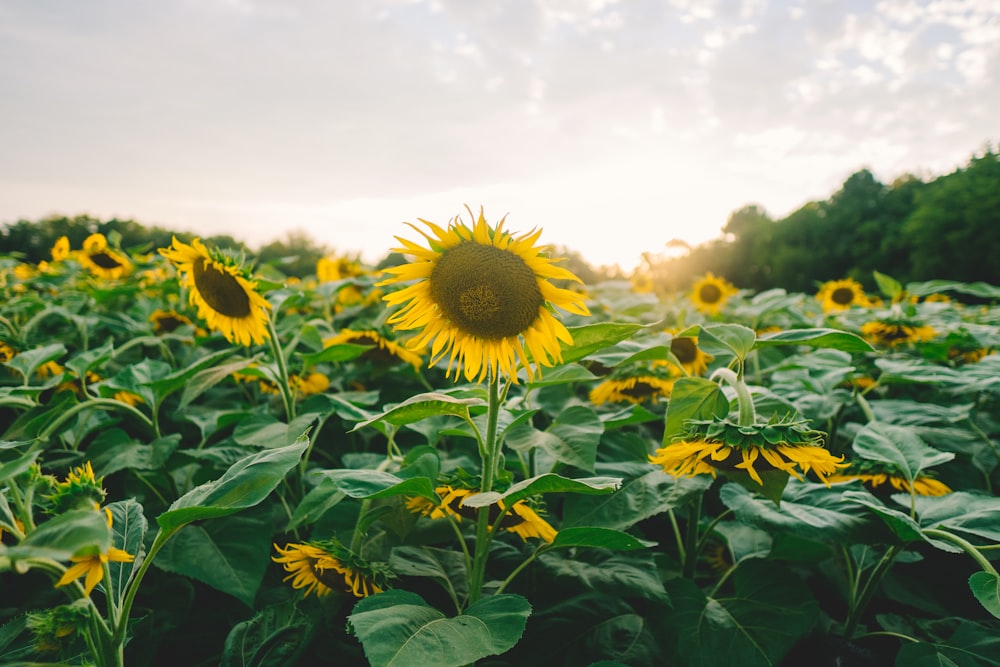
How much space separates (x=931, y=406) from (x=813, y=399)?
0.42 m

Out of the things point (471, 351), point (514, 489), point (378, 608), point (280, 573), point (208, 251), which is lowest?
point (280, 573)

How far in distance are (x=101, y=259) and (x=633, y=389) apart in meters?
3.73

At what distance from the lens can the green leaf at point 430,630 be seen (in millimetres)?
923

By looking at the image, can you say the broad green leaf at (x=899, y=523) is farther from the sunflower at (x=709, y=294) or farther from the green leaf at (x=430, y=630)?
the sunflower at (x=709, y=294)

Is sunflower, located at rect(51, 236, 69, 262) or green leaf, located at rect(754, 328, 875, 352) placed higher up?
sunflower, located at rect(51, 236, 69, 262)

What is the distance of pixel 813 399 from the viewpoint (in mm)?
1910

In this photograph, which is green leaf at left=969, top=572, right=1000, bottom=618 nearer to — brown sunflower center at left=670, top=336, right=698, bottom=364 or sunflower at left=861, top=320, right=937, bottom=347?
brown sunflower center at left=670, top=336, right=698, bottom=364

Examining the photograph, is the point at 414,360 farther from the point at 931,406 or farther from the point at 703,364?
the point at 931,406

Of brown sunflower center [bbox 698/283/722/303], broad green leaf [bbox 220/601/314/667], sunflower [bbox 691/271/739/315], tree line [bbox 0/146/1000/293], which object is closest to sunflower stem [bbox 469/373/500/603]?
broad green leaf [bbox 220/601/314/667]

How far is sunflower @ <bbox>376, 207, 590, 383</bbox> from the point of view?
1315 millimetres

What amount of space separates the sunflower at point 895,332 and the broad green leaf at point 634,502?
2.05 metres

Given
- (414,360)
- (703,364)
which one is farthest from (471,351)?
(703,364)

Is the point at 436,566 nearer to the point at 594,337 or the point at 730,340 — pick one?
the point at 594,337

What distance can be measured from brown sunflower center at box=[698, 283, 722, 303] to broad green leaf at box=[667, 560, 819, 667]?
16.0 feet
